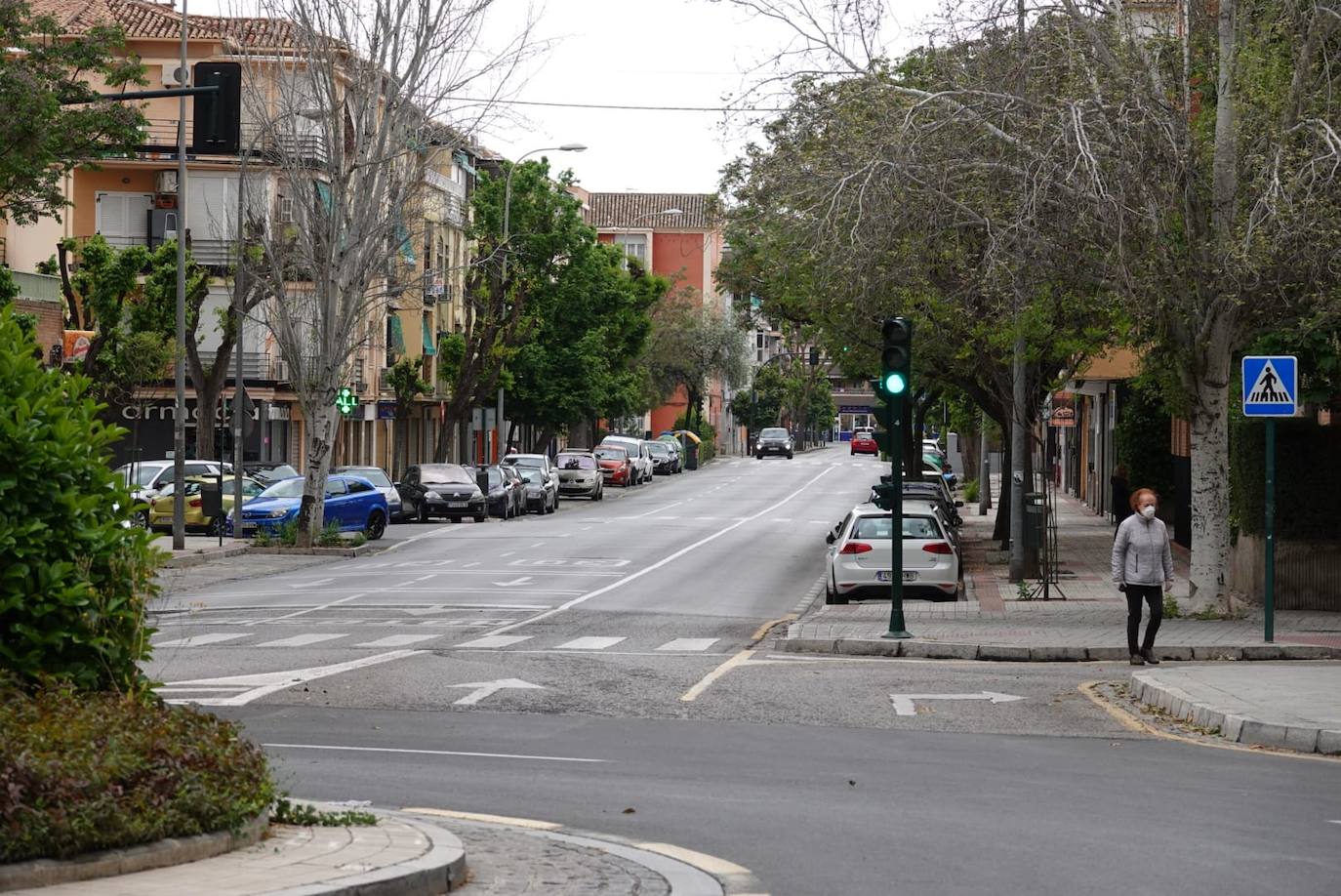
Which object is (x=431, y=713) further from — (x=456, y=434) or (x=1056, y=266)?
(x=456, y=434)

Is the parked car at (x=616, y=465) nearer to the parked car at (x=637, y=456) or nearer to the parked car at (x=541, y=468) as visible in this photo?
the parked car at (x=637, y=456)

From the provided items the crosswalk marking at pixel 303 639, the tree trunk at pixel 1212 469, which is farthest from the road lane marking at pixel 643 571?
the tree trunk at pixel 1212 469

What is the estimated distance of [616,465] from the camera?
262 ft

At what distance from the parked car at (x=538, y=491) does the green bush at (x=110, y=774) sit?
162ft

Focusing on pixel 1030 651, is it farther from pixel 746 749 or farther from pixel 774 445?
pixel 774 445

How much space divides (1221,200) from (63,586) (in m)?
15.7

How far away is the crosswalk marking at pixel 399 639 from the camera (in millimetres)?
20969

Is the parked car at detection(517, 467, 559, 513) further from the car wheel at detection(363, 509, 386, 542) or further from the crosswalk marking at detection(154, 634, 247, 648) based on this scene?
the crosswalk marking at detection(154, 634, 247, 648)

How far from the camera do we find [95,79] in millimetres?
59688

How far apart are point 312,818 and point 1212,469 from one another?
15.8m

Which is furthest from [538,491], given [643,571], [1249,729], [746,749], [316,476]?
[746,749]

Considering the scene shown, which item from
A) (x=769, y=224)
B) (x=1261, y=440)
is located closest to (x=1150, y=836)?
(x=1261, y=440)

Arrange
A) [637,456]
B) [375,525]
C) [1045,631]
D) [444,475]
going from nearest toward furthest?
[1045,631], [375,525], [444,475], [637,456]

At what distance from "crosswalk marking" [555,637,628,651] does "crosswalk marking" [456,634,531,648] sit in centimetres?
59
